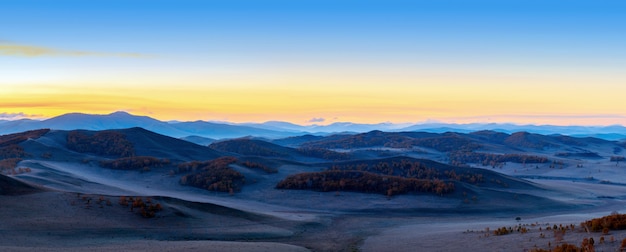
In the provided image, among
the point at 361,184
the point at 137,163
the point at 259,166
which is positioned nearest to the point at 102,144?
the point at 137,163

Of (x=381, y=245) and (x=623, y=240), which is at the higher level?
(x=623, y=240)

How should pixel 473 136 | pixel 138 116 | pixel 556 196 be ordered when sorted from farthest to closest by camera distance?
pixel 138 116 → pixel 473 136 → pixel 556 196

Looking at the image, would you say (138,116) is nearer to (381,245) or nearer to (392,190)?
(392,190)

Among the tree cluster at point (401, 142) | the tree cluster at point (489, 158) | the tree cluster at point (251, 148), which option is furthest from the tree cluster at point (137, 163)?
the tree cluster at point (401, 142)

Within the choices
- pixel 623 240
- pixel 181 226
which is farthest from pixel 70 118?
pixel 623 240

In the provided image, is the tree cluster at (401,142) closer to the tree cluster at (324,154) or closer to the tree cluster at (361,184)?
the tree cluster at (324,154)

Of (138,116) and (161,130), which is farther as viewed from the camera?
(138,116)
